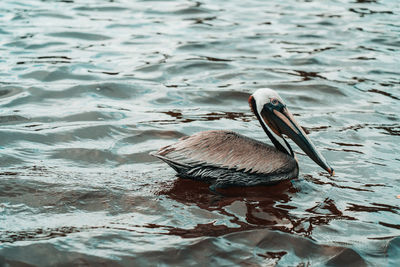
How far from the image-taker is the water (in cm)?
438

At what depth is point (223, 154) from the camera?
5.29m

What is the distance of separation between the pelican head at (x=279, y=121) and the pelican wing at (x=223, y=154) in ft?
0.92

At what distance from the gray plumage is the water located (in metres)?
0.15

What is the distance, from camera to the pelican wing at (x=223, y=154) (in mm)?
5250

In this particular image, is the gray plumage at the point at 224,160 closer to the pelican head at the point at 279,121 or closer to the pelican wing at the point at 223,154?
the pelican wing at the point at 223,154

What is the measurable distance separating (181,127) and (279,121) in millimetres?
1528

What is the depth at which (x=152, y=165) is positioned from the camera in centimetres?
598

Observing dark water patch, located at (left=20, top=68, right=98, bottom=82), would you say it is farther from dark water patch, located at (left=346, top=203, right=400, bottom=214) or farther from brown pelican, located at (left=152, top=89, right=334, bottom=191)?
dark water patch, located at (left=346, top=203, right=400, bottom=214)

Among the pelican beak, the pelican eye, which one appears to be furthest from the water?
the pelican eye

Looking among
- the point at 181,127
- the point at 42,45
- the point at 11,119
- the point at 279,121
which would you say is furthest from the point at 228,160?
the point at 42,45

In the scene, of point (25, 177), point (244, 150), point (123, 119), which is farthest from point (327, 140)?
point (25, 177)

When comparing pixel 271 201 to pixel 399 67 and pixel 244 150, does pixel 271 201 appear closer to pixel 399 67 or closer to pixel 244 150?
pixel 244 150

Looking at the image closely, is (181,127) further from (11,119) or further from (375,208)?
(375,208)

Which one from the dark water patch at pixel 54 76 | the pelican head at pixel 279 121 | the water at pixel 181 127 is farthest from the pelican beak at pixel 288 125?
the dark water patch at pixel 54 76
